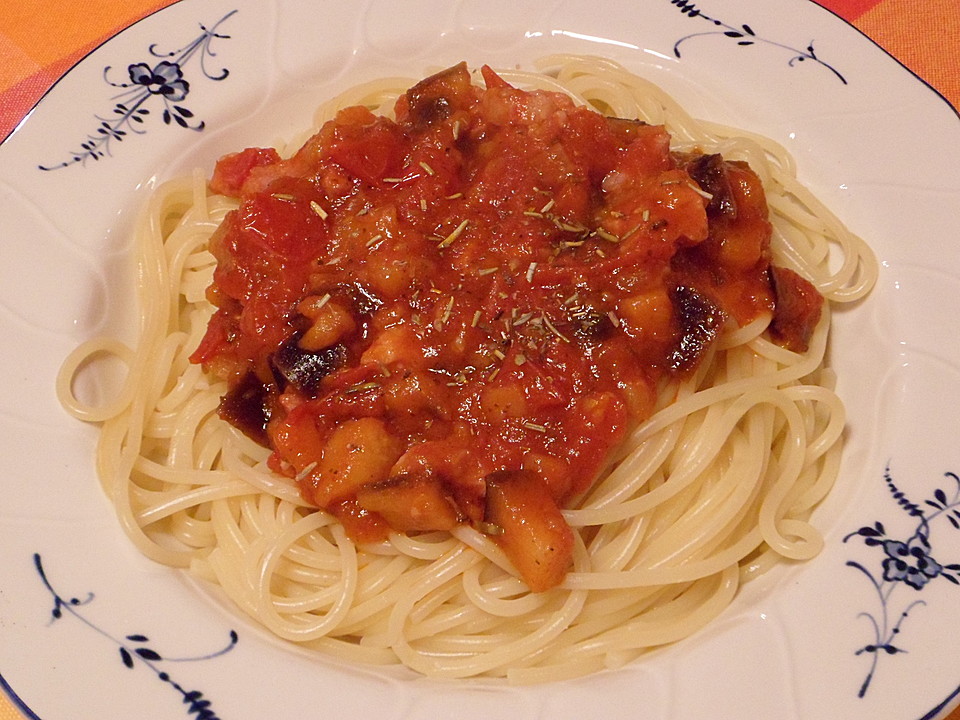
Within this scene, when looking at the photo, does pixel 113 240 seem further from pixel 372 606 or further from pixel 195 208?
pixel 372 606

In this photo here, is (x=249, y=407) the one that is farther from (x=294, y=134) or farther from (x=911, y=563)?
(x=911, y=563)

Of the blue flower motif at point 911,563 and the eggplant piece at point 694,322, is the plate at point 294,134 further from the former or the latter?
the eggplant piece at point 694,322

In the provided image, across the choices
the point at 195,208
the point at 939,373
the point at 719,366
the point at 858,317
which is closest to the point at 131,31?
the point at 195,208

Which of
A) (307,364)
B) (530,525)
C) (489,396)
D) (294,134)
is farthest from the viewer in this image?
(294,134)

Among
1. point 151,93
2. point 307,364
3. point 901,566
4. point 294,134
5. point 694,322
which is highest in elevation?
point 151,93

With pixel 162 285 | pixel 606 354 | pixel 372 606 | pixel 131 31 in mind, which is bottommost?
pixel 372 606

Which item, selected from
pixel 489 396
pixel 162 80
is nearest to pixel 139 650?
pixel 489 396

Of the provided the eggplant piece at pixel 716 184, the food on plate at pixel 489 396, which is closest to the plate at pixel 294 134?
the food on plate at pixel 489 396
